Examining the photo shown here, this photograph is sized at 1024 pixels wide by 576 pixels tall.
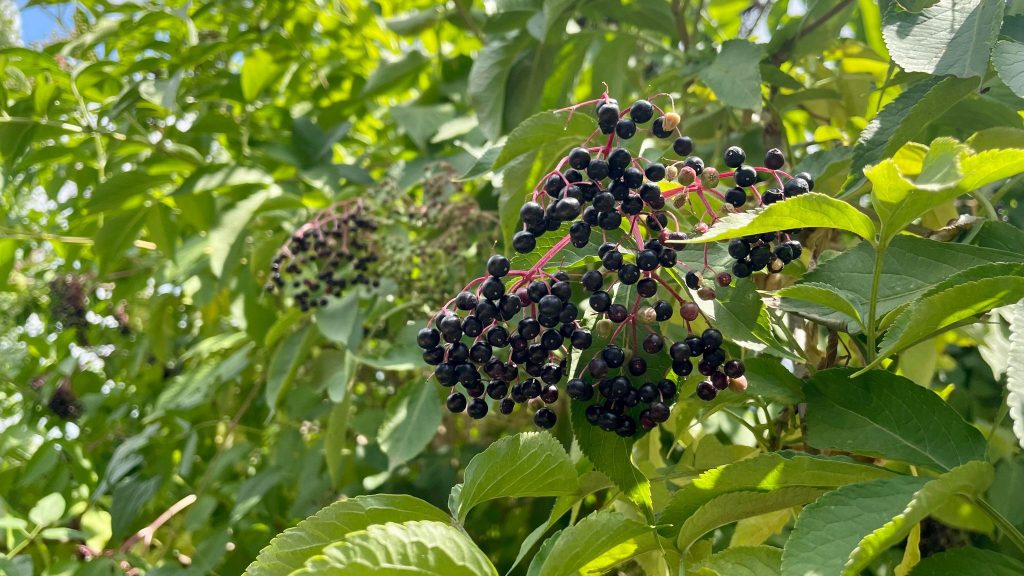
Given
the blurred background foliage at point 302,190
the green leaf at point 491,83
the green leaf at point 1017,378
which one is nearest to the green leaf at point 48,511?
the blurred background foliage at point 302,190

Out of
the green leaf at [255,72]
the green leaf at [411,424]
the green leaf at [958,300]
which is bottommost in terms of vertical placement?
the green leaf at [411,424]

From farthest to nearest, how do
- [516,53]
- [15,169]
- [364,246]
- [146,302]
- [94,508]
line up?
[146,302] < [94,508] < [15,169] < [364,246] < [516,53]

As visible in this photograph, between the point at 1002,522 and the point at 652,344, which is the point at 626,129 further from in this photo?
the point at 1002,522

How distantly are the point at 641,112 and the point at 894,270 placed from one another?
0.34 metres

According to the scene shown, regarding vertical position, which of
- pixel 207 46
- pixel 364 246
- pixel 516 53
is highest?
pixel 207 46

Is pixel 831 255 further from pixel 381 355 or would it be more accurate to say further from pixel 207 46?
pixel 207 46

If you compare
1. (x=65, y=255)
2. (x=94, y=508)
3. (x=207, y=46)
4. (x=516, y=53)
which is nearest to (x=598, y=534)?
(x=516, y=53)

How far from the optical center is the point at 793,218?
758 millimetres

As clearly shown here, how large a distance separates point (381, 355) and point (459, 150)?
0.59 meters

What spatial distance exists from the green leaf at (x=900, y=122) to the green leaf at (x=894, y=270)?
0.38ft

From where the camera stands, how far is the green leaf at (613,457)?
909 mm

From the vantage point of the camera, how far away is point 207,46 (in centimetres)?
209

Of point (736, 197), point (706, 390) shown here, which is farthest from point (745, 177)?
point (706, 390)

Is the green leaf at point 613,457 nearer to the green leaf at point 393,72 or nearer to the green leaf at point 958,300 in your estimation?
the green leaf at point 958,300
